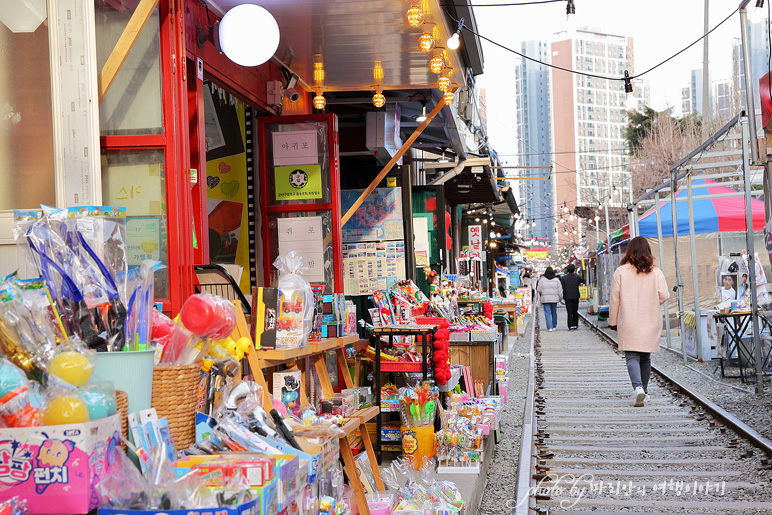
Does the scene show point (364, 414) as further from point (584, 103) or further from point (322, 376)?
point (584, 103)

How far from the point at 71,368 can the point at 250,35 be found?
10.7 feet

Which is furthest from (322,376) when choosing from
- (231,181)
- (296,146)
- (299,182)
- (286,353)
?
(231,181)

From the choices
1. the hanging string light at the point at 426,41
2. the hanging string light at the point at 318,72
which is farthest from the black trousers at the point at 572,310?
the hanging string light at the point at 426,41

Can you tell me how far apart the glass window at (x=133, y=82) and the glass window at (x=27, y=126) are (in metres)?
0.59

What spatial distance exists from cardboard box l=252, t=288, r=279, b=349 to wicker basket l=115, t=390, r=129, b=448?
143 cm

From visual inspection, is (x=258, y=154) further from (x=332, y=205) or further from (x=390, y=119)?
(x=390, y=119)

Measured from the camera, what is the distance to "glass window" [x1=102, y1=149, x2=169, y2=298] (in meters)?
4.49

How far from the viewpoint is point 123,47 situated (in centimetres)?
412

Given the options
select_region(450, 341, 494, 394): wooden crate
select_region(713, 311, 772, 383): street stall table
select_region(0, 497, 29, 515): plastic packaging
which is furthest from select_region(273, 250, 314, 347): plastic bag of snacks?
select_region(713, 311, 772, 383): street stall table

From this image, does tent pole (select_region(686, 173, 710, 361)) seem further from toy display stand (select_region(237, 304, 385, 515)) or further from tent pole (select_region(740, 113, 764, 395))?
toy display stand (select_region(237, 304, 385, 515))

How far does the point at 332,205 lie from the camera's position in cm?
769

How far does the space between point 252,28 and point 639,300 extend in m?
5.66

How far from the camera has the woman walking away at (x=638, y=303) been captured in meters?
8.85


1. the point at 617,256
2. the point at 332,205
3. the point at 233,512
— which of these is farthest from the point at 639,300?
the point at 617,256
